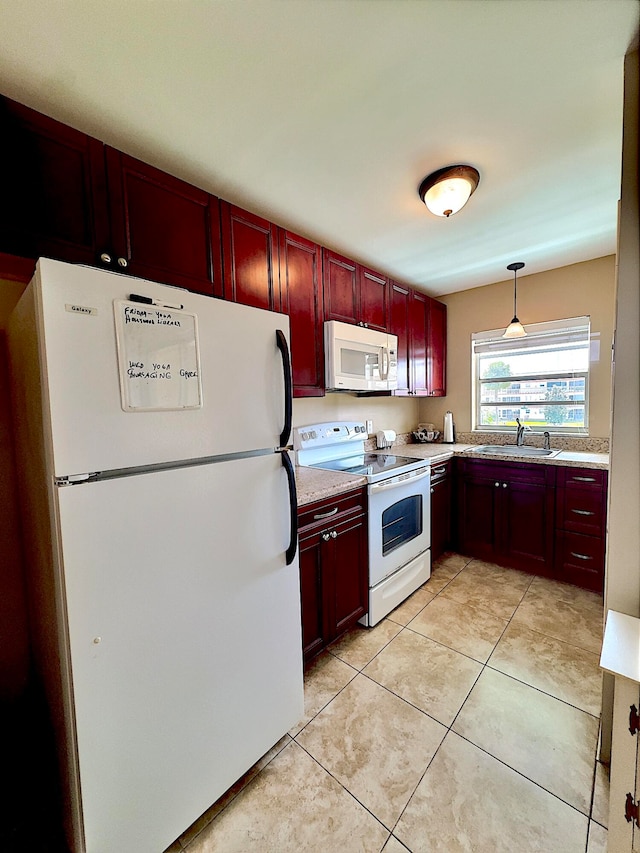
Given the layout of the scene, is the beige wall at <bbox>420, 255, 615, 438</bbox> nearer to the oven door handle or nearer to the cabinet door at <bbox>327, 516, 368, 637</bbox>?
the oven door handle

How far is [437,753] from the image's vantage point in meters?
1.34

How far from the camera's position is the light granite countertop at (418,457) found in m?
1.75

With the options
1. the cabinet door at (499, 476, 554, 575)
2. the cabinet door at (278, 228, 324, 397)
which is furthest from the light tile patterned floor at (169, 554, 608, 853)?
the cabinet door at (278, 228, 324, 397)

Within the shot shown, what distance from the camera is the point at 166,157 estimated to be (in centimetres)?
143

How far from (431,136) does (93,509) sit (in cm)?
181

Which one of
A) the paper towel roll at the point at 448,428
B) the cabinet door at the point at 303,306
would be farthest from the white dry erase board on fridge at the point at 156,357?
the paper towel roll at the point at 448,428

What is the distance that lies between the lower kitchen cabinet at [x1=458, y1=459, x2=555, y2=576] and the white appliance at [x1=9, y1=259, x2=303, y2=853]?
7.08ft

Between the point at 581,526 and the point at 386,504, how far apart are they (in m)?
1.54

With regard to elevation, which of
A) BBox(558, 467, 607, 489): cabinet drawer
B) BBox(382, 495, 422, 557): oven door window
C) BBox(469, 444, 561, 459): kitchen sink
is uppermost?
BBox(469, 444, 561, 459): kitchen sink

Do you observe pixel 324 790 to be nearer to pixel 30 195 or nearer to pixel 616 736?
pixel 616 736

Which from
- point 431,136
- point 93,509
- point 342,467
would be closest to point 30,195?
point 93,509

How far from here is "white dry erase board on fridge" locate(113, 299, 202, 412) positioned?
886 millimetres

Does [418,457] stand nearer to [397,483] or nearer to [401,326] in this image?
[397,483]

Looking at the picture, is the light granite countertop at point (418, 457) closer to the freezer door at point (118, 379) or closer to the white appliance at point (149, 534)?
the white appliance at point (149, 534)
